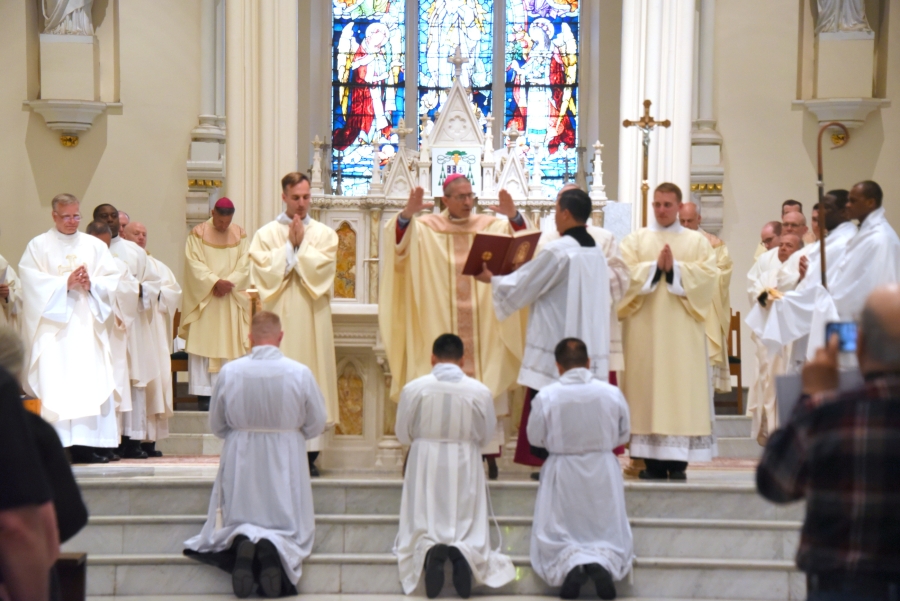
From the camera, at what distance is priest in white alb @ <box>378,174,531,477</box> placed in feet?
25.6

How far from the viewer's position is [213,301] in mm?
10383

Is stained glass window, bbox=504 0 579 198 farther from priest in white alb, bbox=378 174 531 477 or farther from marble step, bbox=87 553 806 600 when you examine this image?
marble step, bbox=87 553 806 600

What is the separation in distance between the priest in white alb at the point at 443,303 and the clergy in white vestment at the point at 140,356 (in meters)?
2.35

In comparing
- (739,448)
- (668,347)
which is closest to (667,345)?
(668,347)

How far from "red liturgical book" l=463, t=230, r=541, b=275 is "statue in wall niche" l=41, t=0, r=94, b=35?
23.5ft

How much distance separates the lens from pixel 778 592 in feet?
22.4

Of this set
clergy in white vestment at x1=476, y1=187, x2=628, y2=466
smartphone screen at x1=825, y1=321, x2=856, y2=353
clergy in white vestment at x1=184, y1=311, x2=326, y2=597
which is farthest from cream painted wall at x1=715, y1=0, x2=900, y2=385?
smartphone screen at x1=825, y1=321, x2=856, y2=353

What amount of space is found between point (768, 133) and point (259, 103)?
16.5 feet

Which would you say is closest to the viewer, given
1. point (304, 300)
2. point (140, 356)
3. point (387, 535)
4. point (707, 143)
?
point (387, 535)

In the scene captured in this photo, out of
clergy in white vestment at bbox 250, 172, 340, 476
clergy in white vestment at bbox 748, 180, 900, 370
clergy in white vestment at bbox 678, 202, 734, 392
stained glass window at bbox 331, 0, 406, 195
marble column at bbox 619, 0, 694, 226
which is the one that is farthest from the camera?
stained glass window at bbox 331, 0, 406, 195

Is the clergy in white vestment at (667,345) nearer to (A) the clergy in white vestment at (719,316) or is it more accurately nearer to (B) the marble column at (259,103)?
(A) the clergy in white vestment at (719,316)

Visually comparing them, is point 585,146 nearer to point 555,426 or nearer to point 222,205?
point 222,205

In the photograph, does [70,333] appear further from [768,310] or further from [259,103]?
[768,310]

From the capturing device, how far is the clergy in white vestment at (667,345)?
25.3ft
